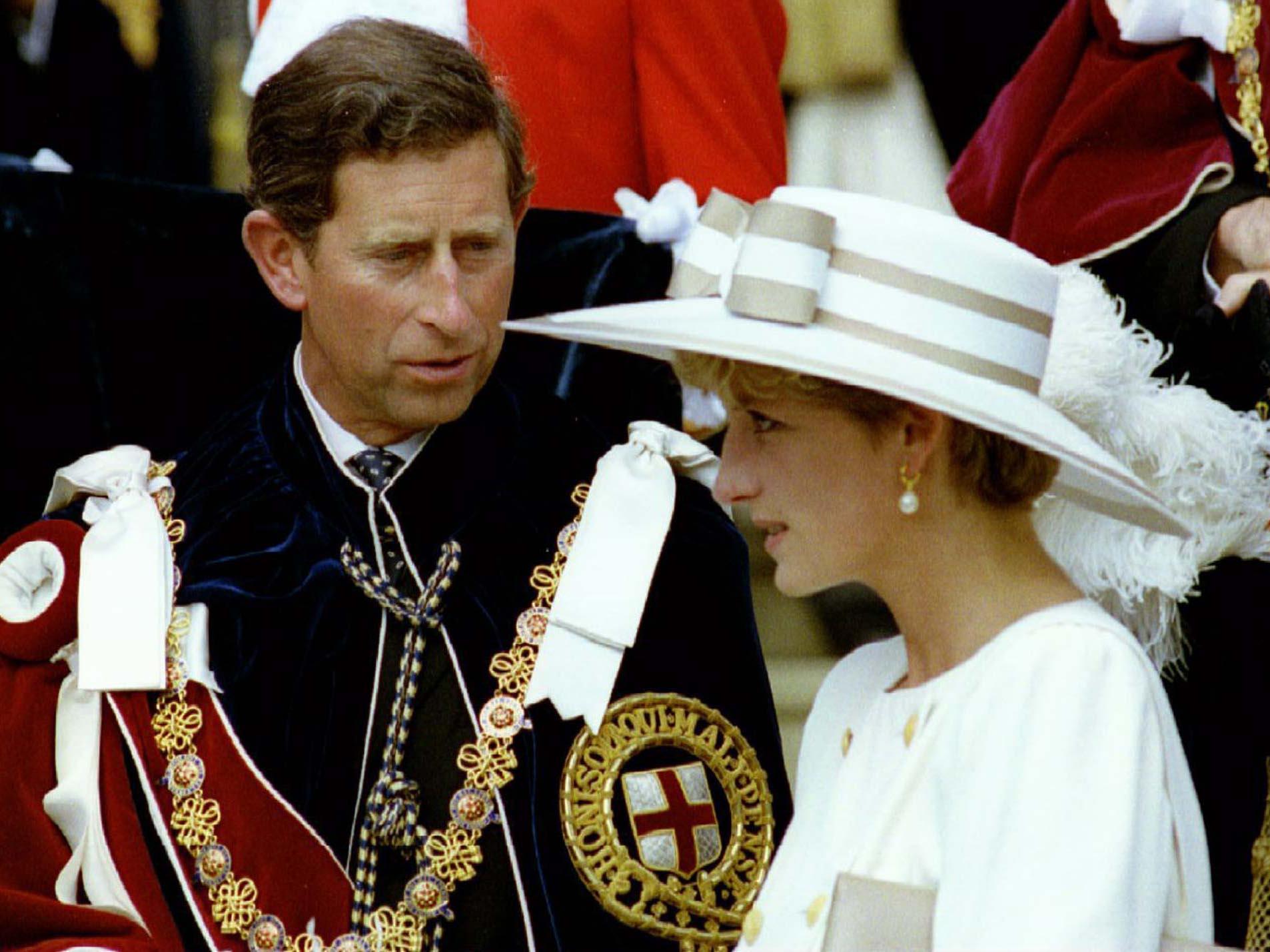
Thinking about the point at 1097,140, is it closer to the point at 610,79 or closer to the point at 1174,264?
the point at 1174,264

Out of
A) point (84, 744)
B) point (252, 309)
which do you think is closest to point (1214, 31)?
point (252, 309)

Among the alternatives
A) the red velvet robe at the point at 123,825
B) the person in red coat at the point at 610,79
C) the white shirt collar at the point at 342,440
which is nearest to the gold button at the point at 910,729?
the red velvet robe at the point at 123,825

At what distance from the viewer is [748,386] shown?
190cm

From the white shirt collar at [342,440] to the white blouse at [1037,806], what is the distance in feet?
3.08

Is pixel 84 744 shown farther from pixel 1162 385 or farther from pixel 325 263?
pixel 1162 385

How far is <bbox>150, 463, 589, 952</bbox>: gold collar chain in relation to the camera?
238cm

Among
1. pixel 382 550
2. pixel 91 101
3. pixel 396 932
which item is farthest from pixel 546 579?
pixel 91 101

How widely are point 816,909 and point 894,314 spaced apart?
0.54m

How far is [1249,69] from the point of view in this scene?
280cm

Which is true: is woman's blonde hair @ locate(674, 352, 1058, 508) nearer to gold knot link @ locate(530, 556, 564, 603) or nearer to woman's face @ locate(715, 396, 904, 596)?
woman's face @ locate(715, 396, 904, 596)

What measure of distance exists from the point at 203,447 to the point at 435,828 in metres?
0.65

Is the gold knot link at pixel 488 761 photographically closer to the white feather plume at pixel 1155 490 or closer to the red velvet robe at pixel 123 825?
the red velvet robe at pixel 123 825

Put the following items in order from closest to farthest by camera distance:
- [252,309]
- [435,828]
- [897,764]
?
[897,764]
[435,828]
[252,309]

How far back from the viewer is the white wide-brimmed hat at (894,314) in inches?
70.8
